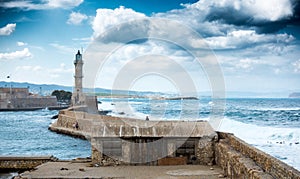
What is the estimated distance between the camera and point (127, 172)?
8.60 metres

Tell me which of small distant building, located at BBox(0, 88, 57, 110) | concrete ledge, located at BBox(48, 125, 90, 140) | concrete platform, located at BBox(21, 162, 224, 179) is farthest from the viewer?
small distant building, located at BBox(0, 88, 57, 110)

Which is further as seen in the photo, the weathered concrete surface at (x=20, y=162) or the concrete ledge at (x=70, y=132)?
the concrete ledge at (x=70, y=132)

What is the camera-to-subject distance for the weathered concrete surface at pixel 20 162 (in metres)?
13.8

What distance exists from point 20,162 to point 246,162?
31.8ft

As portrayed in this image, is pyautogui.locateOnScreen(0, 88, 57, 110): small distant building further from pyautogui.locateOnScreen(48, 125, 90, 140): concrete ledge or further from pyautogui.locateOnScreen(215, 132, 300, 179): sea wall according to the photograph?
pyautogui.locateOnScreen(215, 132, 300, 179): sea wall

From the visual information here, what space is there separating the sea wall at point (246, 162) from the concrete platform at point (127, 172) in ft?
1.19

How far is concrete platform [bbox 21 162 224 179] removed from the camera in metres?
8.20

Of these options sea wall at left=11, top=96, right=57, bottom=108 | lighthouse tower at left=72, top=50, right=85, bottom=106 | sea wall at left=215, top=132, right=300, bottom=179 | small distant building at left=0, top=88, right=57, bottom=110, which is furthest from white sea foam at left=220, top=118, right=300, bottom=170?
small distant building at left=0, top=88, right=57, bottom=110

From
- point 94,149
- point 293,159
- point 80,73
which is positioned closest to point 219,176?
point 94,149

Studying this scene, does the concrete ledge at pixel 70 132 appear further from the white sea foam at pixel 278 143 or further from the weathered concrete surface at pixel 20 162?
the weathered concrete surface at pixel 20 162

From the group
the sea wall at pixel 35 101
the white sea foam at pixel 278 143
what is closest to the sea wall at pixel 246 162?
the white sea foam at pixel 278 143

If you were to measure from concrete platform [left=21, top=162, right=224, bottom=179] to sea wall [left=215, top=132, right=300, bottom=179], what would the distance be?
362 millimetres

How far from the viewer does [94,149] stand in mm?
9609

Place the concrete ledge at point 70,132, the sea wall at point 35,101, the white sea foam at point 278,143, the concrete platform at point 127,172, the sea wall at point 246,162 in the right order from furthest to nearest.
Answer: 1. the sea wall at point 35,101
2. the concrete ledge at point 70,132
3. the white sea foam at point 278,143
4. the concrete platform at point 127,172
5. the sea wall at point 246,162
